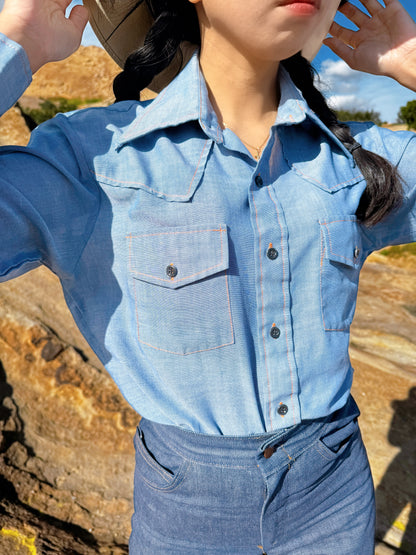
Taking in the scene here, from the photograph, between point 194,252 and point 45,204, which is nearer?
point 45,204

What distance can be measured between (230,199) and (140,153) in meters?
0.23

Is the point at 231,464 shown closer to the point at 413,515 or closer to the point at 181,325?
the point at 181,325

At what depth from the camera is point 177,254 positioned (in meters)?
1.09

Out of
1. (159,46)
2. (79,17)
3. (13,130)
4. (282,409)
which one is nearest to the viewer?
(79,17)

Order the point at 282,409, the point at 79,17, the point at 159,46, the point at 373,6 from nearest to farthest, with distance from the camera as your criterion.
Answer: the point at 79,17
the point at 282,409
the point at 159,46
the point at 373,6

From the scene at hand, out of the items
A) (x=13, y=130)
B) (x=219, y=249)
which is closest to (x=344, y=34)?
(x=219, y=249)

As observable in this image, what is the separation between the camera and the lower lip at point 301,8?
3.30 feet

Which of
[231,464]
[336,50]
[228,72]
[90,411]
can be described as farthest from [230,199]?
[90,411]

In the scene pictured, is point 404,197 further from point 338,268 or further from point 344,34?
point 344,34

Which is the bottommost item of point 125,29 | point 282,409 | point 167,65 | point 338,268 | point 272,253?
point 282,409

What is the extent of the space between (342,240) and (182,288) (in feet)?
1.47

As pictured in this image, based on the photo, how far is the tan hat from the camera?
1.33 metres

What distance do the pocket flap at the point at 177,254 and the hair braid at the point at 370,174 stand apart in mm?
484

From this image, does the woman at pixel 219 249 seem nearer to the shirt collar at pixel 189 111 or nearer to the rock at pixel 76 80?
the shirt collar at pixel 189 111
